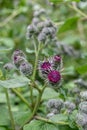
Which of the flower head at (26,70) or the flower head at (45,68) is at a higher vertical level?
the flower head at (45,68)

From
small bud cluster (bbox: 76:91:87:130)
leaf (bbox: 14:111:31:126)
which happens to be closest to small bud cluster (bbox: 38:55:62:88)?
small bud cluster (bbox: 76:91:87:130)

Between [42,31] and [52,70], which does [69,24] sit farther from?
[52,70]

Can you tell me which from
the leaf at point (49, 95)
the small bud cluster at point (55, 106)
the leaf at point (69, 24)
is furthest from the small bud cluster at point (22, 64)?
the leaf at point (69, 24)

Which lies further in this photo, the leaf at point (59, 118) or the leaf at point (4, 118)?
the leaf at point (4, 118)

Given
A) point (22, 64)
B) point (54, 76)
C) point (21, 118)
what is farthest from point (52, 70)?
point (21, 118)

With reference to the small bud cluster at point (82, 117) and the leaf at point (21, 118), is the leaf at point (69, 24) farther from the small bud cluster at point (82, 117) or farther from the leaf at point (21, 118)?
the small bud cluster at point (82, 117)
